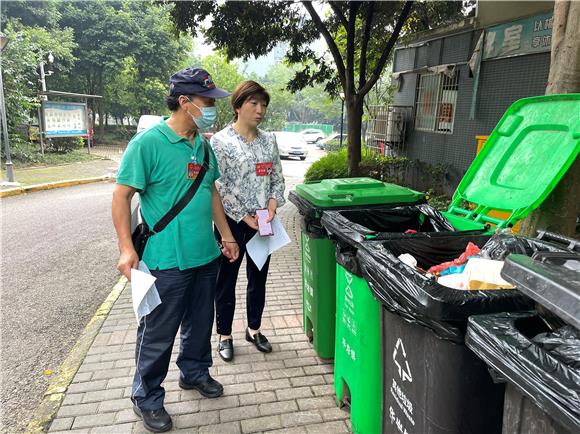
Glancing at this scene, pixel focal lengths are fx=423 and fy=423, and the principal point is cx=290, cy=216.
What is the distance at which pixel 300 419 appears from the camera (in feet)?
7.74

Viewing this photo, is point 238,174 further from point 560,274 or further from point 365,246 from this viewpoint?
point 560,274

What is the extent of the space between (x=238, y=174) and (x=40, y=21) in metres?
24.8

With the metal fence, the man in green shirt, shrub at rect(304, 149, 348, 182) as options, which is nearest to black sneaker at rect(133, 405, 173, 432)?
the man in green shirt

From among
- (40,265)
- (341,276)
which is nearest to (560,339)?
(341,276)

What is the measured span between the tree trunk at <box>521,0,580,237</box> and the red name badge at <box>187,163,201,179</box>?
193cm

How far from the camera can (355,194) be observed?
273cm

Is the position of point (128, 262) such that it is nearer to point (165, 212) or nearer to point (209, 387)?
point (165, 212)

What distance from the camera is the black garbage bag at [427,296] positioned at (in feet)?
4.25

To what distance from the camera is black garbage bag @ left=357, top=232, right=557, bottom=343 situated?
51.0 inches

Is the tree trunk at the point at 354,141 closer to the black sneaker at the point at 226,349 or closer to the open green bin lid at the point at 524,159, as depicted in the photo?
the open green bin lid at the point at 524,159

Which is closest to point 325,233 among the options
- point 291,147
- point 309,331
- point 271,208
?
point 271,208

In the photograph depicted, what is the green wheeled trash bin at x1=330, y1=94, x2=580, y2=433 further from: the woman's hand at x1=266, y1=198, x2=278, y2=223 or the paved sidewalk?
the woman's hand at x1=266, y1=198, x2=278, y2=223

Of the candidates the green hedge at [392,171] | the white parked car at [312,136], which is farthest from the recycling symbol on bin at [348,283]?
the white parked car at [312,136]

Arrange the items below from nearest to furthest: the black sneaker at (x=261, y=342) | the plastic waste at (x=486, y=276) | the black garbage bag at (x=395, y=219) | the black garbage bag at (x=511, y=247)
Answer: the plastic waste at (x=486, y=276), the black garbage bag at (x=511, y=247), the black garbage bag at (x=395, y=219), the black sneaker at (x=261, y=342)
